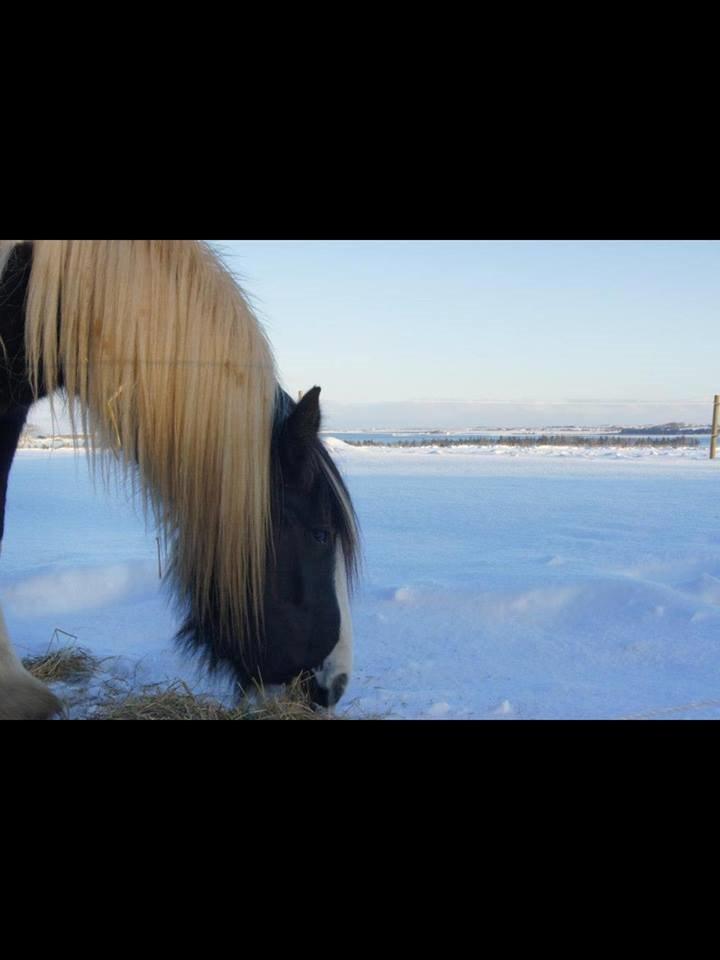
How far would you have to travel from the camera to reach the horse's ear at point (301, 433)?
1232mm

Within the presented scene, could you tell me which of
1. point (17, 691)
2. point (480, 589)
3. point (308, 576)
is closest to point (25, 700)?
point (17, 691)

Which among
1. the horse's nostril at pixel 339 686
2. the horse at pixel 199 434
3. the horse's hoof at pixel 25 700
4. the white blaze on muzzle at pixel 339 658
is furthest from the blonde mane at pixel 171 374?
the horse's hoof at pixel 25 700

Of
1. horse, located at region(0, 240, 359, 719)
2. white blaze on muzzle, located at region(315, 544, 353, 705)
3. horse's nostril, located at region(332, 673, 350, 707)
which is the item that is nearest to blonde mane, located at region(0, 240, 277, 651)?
horse, located at region(0, 240, 359, 719)

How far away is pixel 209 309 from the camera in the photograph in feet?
3.87

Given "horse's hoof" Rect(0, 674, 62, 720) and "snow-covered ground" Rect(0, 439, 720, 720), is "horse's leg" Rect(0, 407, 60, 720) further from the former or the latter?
"snow-covered ground" Rect(0, 439, 720, 720)

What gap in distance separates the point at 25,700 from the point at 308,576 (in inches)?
24.4

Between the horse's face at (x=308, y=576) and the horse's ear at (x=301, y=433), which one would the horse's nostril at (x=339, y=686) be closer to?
the horse's face at (x=308, y=576)

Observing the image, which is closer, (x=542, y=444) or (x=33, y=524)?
(x=33, y=524)

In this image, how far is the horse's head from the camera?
51.0 inches
